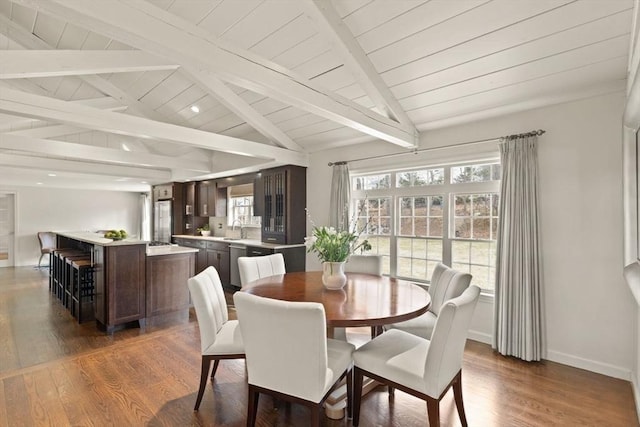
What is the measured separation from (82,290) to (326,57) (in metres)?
4.20

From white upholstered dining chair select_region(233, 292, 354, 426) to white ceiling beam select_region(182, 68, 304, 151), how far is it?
9.14 ft

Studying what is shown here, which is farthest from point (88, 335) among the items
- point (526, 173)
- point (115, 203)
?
point (115, 203)

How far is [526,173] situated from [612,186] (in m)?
0.63

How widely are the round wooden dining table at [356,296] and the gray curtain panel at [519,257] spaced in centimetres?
115

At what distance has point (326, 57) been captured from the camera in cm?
311

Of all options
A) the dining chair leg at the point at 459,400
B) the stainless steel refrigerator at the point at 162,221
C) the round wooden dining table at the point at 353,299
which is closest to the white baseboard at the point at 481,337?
the round wooden dining table at the point at 353,299

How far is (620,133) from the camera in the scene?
2.68 meters

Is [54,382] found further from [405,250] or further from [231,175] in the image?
[231,175]

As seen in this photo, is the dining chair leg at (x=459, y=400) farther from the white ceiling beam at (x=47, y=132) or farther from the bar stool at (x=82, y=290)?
the white ceiling beam at (x=47, y=132)

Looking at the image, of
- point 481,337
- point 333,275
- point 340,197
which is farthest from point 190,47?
point 481,337

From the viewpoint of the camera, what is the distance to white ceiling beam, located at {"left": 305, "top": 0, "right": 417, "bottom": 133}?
2.55 metres

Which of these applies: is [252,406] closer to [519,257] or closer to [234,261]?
[519,257]

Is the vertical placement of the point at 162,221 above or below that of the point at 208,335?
above

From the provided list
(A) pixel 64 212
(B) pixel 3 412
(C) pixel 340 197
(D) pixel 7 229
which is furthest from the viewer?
(A) pixel 64 212
